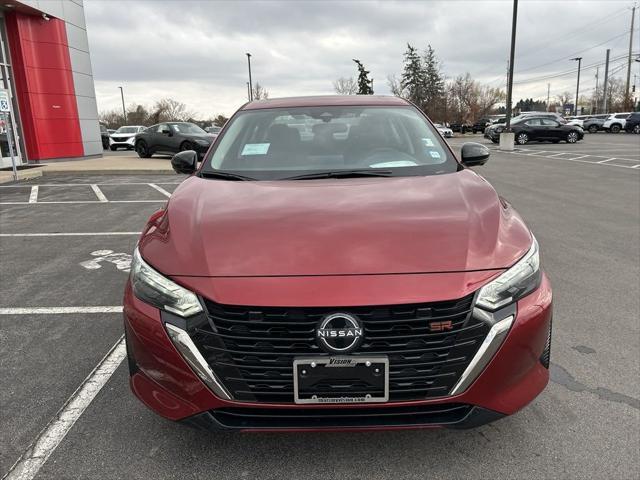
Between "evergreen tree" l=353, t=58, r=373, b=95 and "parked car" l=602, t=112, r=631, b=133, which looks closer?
"parked car" l=602, t=112, r=631, b=133

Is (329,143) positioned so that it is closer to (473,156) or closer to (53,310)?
(473,156)

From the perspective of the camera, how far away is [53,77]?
18.3m

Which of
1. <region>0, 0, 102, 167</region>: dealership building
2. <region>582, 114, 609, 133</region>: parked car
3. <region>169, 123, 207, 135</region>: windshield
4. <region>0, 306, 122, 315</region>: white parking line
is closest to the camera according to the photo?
<region>0, 306, 122, 315</region>: white parking line

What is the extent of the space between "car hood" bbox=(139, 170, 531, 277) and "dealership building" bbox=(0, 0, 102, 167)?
16.5 metres

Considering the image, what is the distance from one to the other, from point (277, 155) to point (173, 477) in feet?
6.41

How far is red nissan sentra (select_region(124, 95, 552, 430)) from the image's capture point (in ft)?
Result: 6.18

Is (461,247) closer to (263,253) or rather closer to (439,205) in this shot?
Answer: (439,205)

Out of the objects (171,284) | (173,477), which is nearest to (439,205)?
(171,284)

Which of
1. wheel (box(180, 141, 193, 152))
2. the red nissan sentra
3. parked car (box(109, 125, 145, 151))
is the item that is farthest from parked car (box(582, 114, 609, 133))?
the red nissan sentra

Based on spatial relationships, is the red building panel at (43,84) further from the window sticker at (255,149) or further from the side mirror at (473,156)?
the side mirror at (473,156)

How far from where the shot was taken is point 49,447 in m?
2.36

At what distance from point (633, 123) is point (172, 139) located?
3441 cm

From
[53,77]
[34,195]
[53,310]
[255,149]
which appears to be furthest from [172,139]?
[255,149]

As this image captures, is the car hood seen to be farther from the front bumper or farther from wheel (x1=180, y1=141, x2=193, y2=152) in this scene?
wheel (x1=180, y1=141, x2=193, y2=152)
